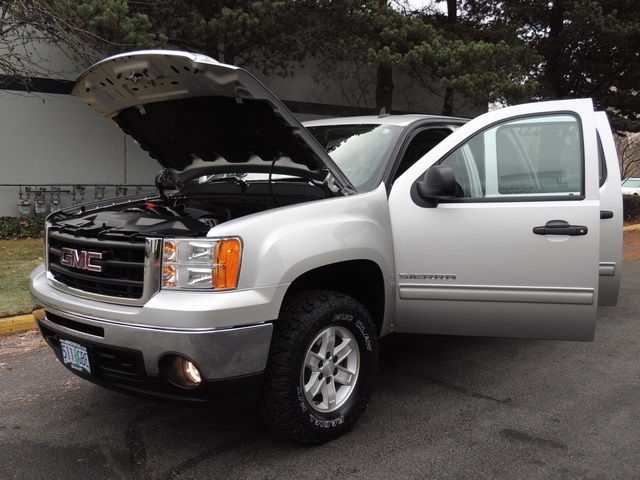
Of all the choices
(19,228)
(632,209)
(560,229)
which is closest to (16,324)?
(560,229)

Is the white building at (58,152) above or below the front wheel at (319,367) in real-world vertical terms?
above

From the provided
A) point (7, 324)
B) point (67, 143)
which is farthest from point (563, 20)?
point (7, 324)

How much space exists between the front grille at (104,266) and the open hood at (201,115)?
933 mm

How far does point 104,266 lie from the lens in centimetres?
277

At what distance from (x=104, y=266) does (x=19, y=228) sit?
8.83m

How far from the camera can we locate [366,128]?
4.05m

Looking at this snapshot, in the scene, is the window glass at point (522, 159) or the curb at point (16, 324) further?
the curb at point (16, 324)

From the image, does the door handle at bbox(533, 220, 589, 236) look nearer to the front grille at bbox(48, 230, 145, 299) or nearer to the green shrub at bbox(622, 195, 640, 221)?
the front grille at bbox(48, 230, 145, 299)

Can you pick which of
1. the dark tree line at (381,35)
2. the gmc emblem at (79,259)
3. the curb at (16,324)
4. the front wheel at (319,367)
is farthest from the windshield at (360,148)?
the dark tree line at (381,35)

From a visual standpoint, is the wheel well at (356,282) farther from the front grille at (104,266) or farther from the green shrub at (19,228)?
the green shrub at (19,228)

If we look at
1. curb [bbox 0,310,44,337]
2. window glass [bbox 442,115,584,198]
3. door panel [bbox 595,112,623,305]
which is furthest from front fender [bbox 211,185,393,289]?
curb [bbox 0,310,44,337]

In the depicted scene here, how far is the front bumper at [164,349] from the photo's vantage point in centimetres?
247

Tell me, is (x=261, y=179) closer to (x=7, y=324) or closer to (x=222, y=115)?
(x=222, y=115)

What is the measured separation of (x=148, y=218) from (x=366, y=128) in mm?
1745
